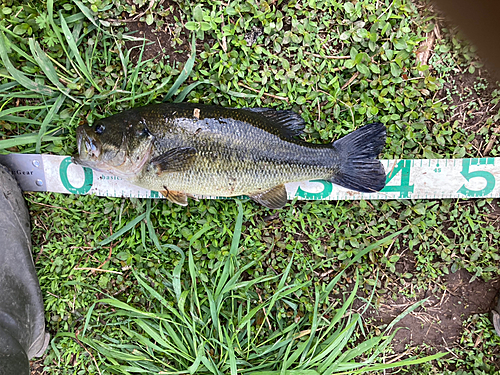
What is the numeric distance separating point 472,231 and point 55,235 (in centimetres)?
412

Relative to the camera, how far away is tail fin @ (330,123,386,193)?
2.87m

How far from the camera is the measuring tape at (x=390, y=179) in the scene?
10.0ft

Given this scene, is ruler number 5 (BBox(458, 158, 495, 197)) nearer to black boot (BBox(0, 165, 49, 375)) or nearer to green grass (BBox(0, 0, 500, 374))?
green grass (BBox(0, 0, 500, 374))

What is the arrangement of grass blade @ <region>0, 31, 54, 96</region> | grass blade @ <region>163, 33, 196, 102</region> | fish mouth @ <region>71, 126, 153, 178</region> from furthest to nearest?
grass blade @ <region>163, 33, 196, 102</region> → grass blade @ <region>0, 31, 54, 96</region> → fish mouth @ <region>71, 126, 153, 178</region>

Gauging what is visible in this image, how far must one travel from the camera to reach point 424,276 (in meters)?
3.17

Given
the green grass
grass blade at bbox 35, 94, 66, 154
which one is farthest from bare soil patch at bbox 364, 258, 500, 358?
grass blade at bbox 35, 94, 66, 154

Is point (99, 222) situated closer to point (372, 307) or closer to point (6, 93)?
point (6, 93)

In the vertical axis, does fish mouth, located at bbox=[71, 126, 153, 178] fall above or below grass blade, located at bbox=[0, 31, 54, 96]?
below

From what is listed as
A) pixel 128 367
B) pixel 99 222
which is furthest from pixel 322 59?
pixel 128 367

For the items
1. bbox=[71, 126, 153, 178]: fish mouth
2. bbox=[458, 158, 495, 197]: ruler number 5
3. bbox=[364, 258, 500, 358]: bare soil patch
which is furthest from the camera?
bbox=[364, 258, 500, 358]: bare soil patch

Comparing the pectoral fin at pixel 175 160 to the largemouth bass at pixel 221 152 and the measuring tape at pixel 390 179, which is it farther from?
the measuring tape at pixel 390 179

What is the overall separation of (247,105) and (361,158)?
1.16m

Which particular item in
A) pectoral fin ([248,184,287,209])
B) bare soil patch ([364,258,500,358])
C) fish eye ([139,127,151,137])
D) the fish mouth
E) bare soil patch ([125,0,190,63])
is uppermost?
bare soil patch ([125,0,190,63])

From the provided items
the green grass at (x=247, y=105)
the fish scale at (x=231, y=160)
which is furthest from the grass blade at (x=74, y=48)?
the fish scale at (x=231, y=160)
